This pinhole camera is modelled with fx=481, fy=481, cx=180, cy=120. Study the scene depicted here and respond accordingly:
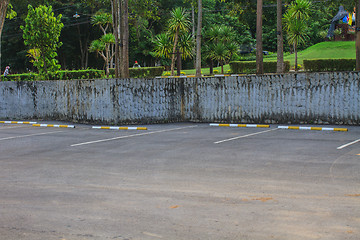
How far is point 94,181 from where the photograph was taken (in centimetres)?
911

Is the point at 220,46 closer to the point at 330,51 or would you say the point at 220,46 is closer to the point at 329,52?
the point at 329,52

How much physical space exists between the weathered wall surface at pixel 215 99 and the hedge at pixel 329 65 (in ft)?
62.4

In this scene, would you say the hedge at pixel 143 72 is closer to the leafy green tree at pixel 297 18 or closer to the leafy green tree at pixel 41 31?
the leafy green tree at pixel 297 18

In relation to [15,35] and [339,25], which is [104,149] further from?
[15,35]

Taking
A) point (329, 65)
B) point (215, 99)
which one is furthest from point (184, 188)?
point (329, 65)

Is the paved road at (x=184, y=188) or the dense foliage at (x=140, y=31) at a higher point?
the dense foliage at (x=140, y=31)

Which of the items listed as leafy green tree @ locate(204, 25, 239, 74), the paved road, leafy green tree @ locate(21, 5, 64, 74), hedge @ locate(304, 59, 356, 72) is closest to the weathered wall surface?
the paved road

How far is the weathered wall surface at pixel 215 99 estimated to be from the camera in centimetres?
1794

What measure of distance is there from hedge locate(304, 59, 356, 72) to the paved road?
22.4 m

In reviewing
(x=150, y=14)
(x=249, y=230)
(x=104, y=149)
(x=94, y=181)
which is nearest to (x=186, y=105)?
(x=104, y=149)

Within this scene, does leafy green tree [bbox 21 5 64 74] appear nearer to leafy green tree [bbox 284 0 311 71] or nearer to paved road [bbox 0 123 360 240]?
paved road [bbox 0 123 360 240]

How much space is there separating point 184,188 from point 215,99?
11.8 m

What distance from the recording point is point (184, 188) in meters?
8.30

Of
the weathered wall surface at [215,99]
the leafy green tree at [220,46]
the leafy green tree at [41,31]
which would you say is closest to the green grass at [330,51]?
the leafy green tree at [220,46]
